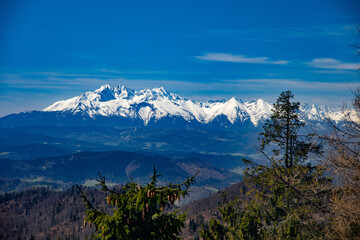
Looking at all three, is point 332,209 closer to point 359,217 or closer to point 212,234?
point 359,217

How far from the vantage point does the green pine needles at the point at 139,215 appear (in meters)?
12.6

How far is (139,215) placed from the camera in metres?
13.4

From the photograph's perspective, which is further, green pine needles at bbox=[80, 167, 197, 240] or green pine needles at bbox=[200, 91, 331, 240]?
green pine needles at bbox=[200, 91, 331, 240]

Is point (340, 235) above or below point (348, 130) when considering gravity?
below

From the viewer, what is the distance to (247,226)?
20.3 m

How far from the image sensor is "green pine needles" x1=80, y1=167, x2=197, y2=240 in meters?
12.6

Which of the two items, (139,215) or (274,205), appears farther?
(274,205)

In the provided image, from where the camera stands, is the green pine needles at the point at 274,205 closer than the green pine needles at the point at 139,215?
No

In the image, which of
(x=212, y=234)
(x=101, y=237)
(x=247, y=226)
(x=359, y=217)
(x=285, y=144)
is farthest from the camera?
(x=285, y=144)

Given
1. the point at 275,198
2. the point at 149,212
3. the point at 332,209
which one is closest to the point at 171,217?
the point at 149,212

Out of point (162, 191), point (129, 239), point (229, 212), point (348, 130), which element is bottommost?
point (229, 212)

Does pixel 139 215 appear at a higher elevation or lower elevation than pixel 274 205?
higher

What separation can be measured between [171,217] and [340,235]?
662 cm

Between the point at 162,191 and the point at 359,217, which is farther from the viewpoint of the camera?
the point at 162,191
